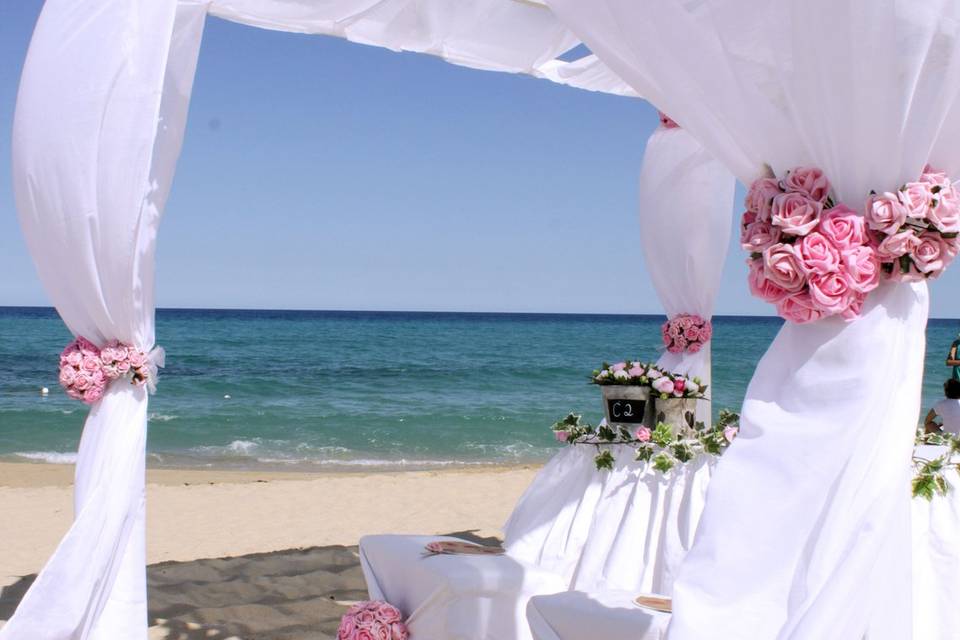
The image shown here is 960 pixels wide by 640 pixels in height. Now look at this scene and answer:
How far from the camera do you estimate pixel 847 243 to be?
1.97 meters

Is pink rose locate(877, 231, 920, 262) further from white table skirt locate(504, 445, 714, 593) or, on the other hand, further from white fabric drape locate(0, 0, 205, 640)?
white fabric drape locate(0, 0, 205, 640)

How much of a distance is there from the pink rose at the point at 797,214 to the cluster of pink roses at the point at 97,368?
2.38 metres

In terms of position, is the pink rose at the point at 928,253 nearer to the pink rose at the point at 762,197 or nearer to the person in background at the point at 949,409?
the pink rose at the point at 762,197

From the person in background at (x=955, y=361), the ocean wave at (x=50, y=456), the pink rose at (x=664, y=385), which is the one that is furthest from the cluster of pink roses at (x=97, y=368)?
the ocean wave at (x=50, y=456)

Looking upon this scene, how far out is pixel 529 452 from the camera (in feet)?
45.9

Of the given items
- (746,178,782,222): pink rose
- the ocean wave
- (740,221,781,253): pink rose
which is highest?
(746,178,782,222): pink rose

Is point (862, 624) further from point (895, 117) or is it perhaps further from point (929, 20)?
point (929, 20)

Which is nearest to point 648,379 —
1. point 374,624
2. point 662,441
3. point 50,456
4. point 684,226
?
point 662,441

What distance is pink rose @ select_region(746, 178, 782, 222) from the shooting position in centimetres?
210

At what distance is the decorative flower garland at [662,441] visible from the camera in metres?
4.09

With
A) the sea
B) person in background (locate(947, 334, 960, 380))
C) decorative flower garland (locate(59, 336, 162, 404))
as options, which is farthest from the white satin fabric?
decorative flower garland (locate(59, 336, 162, 404))

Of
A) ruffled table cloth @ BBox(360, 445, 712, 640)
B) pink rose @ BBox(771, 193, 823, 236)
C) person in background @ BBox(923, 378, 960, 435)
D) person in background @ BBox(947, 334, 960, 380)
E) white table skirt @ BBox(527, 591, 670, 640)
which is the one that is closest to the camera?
pink rose @ BBox(771, 193, 823, 236)

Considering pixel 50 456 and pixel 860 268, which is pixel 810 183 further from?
pixel 50 456

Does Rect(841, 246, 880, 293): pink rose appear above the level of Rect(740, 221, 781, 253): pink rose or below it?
below
